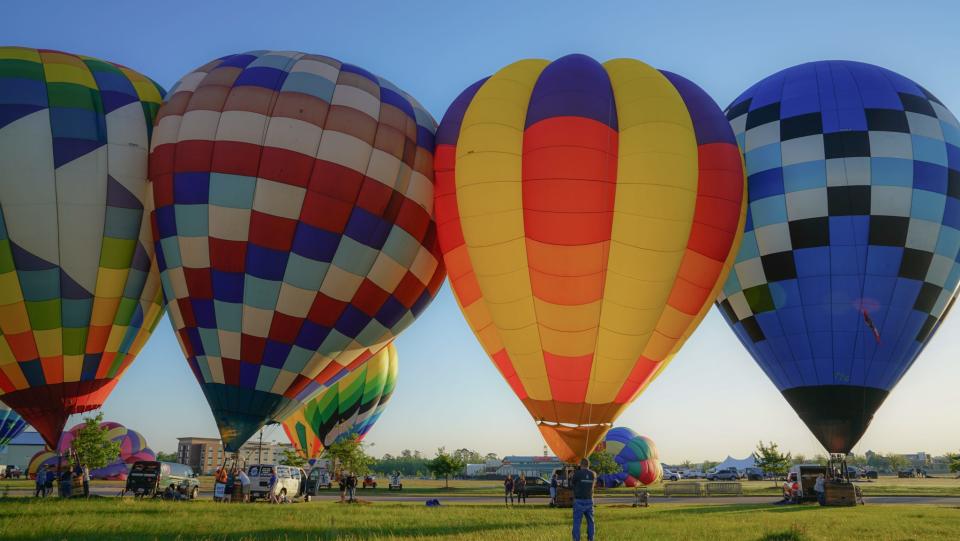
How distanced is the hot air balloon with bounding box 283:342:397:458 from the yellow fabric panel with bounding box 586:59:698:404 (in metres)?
15.2

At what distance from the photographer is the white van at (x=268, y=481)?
683 inches

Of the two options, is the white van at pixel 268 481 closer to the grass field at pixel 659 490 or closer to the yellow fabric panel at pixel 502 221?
the grass field at pixel 659 490

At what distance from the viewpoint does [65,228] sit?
13219mm

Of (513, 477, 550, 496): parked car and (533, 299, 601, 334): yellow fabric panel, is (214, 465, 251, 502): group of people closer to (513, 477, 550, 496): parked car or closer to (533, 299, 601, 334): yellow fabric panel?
(533, 299, 601, 334): yellow fabric panel

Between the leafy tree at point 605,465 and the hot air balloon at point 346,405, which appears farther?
the leafy tree at point 605,465

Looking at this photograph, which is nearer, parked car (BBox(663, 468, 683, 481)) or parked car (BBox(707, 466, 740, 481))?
parked car (BBox(663, 468, 683, 481))

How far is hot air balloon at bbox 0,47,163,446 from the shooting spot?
43.0ft

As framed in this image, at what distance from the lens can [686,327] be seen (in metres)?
12.1

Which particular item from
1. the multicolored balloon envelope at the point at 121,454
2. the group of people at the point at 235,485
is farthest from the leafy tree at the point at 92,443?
the group of people at the point at 235,485

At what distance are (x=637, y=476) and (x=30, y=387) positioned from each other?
1052 inches

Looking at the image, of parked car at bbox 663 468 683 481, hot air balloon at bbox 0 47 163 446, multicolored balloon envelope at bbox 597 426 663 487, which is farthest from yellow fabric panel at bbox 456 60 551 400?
parked car at bbox 663 468 683 481

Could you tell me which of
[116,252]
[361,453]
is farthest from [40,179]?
[361,453]

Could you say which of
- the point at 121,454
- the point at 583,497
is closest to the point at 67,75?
the point at 583,497

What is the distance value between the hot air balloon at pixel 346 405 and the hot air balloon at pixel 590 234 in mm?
14278
